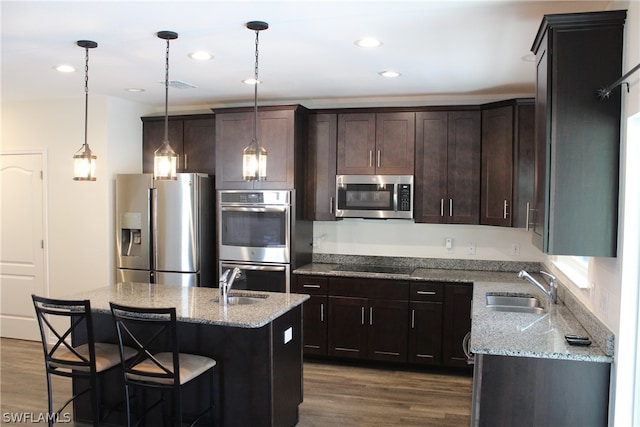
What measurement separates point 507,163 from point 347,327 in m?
2.04

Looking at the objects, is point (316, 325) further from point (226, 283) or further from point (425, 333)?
point (226, 283)

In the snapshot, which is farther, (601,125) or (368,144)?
(368,144)

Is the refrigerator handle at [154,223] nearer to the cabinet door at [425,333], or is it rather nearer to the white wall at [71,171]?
the white wall at [71,171]

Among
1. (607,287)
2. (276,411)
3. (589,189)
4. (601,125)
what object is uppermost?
A: (601,125)

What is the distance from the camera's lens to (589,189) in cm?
247

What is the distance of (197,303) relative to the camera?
3.44m

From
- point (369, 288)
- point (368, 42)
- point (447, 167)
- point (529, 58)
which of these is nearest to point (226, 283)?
point (369, 288)

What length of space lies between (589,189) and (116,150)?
445cm

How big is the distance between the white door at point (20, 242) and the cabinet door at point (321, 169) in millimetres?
2832

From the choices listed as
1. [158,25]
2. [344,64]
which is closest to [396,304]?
[344,64]

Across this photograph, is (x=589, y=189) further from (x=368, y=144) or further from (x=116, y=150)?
(x=116, y=150)

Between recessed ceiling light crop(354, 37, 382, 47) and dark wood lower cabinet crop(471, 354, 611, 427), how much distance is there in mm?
1933

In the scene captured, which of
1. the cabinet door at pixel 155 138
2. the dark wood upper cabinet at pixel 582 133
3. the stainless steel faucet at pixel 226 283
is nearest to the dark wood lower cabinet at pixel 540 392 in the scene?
the dark wood upper cabinet at pixel 582 133

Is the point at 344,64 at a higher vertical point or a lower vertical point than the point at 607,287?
Result: higher
